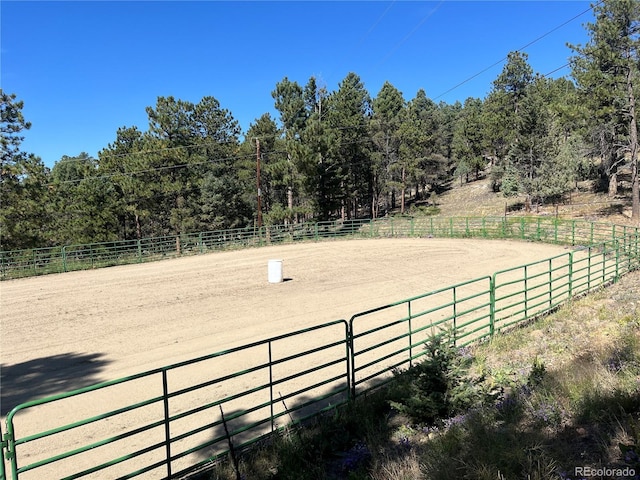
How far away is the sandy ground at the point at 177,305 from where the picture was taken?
315 inches

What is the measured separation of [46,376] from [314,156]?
29.4m

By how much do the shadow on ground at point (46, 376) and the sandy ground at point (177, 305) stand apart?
0.02 m

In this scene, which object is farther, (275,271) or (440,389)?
(275,271)

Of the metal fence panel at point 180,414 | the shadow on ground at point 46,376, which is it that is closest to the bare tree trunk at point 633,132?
the metal fence panel at point 180,414

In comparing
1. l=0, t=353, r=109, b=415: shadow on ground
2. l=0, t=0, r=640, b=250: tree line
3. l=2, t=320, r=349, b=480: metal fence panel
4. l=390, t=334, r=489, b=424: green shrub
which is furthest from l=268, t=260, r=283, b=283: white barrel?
l=0, t=0, r=640, b=250: tree line

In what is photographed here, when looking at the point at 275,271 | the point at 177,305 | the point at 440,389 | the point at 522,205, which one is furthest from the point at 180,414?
the point at 522,205

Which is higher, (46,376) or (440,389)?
(440,389)

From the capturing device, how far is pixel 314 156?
35281mm

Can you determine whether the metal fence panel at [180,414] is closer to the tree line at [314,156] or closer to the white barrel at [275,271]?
the white barrel at [275,271]

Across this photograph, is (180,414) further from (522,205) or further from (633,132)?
(522,205)

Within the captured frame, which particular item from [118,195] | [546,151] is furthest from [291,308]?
[118,195]

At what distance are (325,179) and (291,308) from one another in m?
29.3

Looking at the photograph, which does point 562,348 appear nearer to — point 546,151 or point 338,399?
point 338,399

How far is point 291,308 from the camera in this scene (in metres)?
11.9
